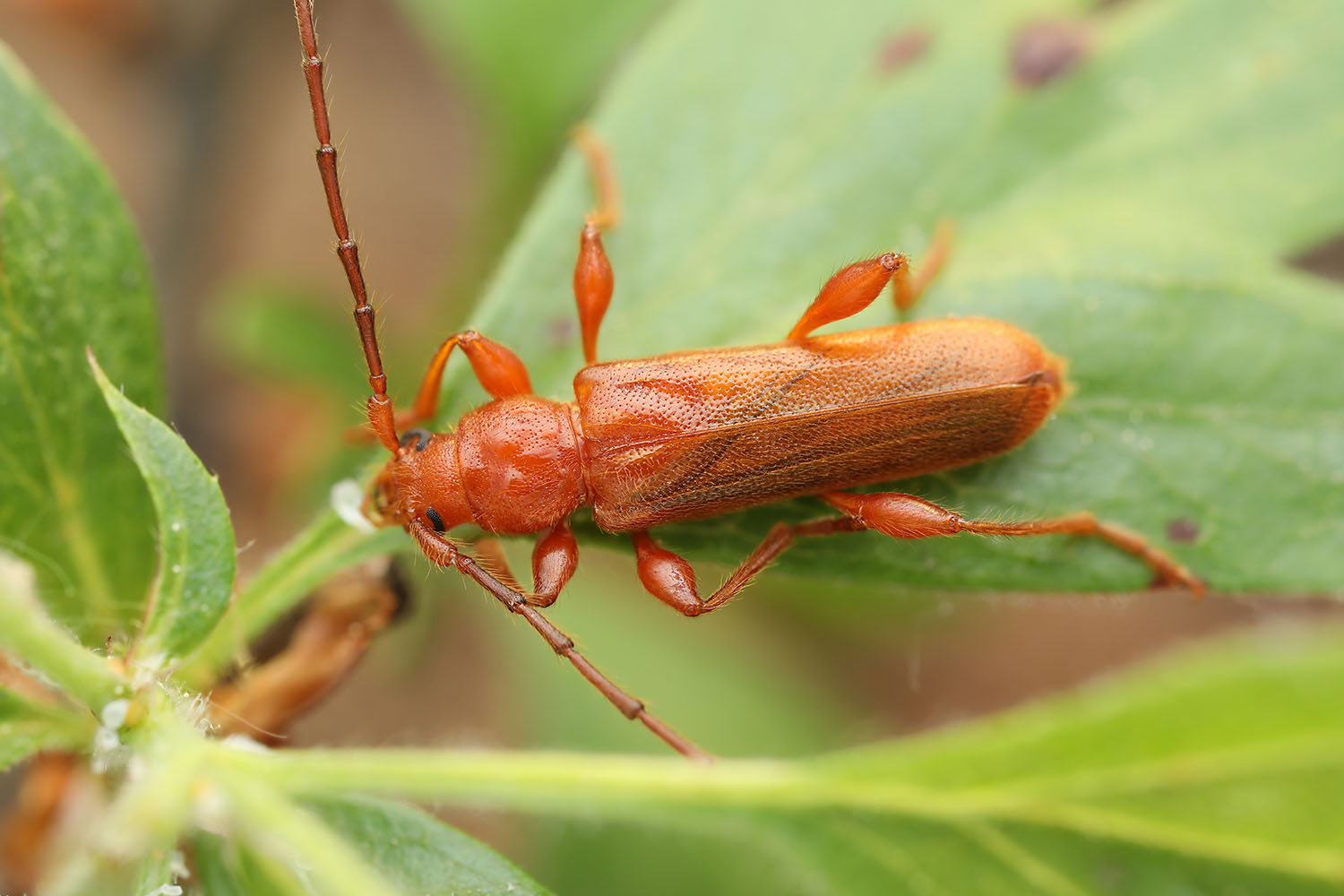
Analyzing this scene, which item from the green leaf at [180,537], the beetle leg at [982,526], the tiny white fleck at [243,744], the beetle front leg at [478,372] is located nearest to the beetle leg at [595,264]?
the beetle front leg at [478,372]

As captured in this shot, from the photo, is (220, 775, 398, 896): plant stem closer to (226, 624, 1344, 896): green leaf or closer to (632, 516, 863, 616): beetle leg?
(226, 624, 1344, 896): green leaf

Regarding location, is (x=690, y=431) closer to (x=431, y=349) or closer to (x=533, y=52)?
(x=533, y=52)

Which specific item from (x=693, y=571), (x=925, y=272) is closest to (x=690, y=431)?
(x=693, y=571)

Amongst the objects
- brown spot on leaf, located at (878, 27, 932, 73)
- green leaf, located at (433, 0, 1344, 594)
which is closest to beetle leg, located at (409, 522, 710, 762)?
green leaf, located at (433, 0, 1344, 594)

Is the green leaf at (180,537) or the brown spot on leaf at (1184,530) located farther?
the brown spot on leaf at (1184,530)

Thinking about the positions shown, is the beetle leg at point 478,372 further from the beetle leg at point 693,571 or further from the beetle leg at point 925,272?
the beetle leg at point 925,272

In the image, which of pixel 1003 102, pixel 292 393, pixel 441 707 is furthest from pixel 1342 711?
pixel 292 393
